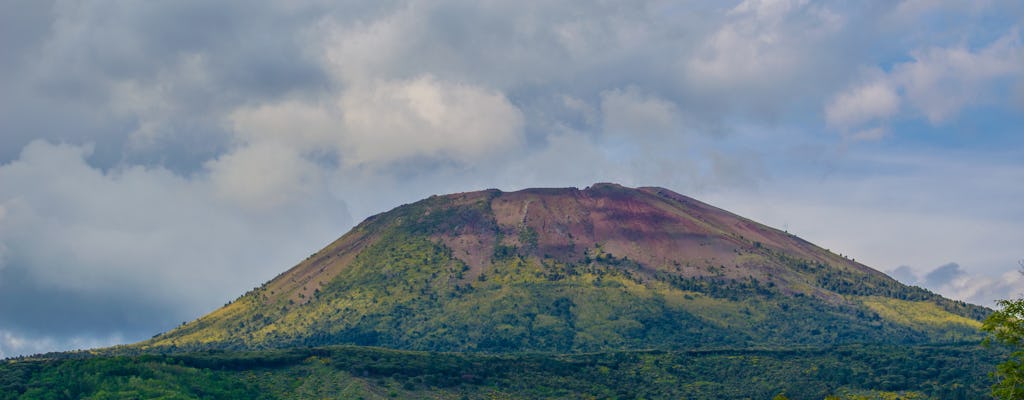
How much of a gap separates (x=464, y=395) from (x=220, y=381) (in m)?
43.7

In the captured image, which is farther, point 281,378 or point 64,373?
point 281,378

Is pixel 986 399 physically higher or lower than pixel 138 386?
lower

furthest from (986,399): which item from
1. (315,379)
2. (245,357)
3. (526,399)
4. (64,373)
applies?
(64,373)

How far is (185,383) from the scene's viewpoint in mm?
176000

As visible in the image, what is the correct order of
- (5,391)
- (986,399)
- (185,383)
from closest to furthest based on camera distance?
(5,391) < (185,383) < (986,399)

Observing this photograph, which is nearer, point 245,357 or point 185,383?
point 185,383

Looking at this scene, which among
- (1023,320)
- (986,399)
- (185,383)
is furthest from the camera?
(986,399)

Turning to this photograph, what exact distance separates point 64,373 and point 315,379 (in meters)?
43.7

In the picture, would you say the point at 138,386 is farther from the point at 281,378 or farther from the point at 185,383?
the point at 281,378

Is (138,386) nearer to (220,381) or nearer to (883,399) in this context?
(220,381)

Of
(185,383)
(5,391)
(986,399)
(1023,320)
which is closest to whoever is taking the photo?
(1023,320)

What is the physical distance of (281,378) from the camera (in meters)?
194

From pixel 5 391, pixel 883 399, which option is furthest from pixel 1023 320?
pixel 5 391

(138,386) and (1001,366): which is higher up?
(138,386)
